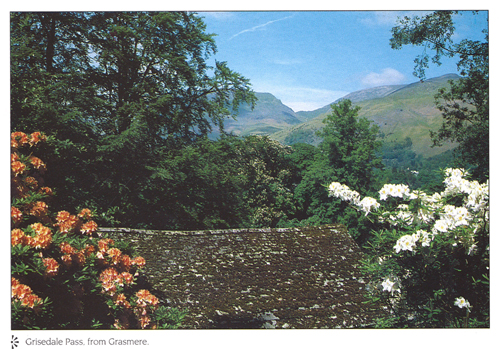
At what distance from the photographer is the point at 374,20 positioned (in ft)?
20.0

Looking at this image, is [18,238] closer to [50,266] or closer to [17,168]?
[50,266]

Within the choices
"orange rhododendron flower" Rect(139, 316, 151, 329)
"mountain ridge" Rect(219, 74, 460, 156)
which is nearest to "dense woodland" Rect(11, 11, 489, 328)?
"mountain ridge" Rect(219, 74, 460, 156)

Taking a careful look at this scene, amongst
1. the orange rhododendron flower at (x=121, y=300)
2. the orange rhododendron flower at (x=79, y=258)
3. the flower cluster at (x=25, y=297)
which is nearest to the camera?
the flower cluster at (x=25, y=297)

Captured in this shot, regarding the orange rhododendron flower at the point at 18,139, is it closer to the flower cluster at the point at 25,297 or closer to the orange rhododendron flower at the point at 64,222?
the orange rhododendron flower at the point at 64,222

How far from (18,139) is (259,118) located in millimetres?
7730

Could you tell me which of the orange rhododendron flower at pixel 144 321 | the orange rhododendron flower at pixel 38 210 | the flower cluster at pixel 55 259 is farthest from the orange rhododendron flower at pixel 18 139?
the orange rhododendron flower at pixel 144 321

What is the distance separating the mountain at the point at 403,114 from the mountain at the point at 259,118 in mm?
678

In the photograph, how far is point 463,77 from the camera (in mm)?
6559

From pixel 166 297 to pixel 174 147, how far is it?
5.40 meters

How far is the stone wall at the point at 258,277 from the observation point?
4625 mm

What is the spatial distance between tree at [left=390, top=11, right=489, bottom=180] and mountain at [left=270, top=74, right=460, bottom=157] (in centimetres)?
36

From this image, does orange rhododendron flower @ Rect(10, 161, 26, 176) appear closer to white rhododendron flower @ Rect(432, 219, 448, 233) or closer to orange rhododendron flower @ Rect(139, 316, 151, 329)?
orange rhododendron flower @ Rect(139, 316, 151, 329)
